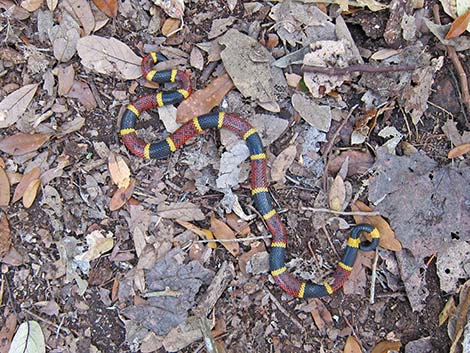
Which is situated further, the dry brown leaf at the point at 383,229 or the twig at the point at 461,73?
the twig at the point at 461,73

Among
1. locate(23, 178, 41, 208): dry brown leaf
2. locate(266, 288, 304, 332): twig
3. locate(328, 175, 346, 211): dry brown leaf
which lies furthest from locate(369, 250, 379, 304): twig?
locate(23, 178, 41, 208): dry brown leaf

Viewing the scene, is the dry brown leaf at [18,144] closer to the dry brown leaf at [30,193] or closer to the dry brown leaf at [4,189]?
the dry brown leaf at [4,189]

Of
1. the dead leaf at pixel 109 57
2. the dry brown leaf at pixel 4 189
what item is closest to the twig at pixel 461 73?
the dead leaf at pixel 109 57

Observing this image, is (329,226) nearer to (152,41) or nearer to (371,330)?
(371,330)

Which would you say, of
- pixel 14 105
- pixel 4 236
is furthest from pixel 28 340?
pixel 14 105

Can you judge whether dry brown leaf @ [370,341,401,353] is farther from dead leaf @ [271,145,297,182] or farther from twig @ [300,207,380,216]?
dead leaf @ [271,145,297,182]

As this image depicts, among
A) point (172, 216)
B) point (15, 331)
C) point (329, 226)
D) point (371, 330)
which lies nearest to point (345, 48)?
point (329, 226)
